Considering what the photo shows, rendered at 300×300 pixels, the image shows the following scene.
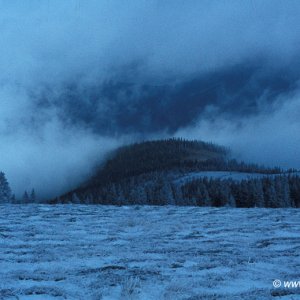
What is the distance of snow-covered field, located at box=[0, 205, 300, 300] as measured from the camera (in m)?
7.26

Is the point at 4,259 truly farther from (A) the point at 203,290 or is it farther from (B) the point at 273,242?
(B) the point at 273,242

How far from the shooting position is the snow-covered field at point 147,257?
286 inches

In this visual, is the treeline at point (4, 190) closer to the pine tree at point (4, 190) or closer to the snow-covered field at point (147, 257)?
the pine tree at point (4, 190)

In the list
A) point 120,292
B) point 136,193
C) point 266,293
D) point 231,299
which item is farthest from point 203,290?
point 136,193

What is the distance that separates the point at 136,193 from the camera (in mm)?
161750

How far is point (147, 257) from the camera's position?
10.1 metres
